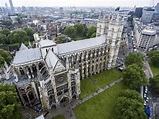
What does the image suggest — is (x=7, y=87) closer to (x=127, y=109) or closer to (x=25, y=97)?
(x=25, y=97)

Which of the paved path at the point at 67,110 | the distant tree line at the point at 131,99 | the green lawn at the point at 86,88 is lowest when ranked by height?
the paved path at the point at 67,110

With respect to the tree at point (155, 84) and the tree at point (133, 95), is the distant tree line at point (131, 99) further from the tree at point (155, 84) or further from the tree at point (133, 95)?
the tree at point (155, 84)

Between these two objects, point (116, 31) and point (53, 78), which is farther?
point (116, 31)

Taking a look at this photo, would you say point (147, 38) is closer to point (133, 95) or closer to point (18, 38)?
point (133, 95)

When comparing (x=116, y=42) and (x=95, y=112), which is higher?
(x=116, y=42)

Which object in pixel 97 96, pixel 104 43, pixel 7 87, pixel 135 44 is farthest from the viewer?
pixel 135 44

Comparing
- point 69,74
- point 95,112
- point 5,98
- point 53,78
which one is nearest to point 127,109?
point 95,112

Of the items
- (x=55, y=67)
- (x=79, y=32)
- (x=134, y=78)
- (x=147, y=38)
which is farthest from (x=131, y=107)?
(x=79, y=32)

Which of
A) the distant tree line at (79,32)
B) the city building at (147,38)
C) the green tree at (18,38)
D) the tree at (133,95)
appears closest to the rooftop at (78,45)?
the tree at (133,95)
